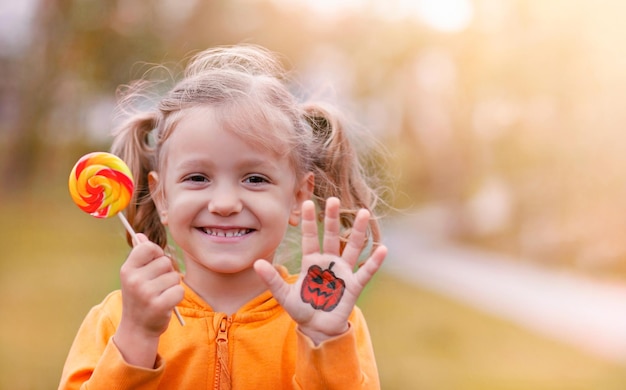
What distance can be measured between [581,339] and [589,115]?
275 centimetres

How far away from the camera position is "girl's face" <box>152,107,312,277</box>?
212cm

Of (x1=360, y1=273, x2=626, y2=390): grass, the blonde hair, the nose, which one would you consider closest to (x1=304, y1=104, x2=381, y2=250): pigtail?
the blonde hair

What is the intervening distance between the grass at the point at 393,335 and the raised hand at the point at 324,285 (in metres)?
2.59

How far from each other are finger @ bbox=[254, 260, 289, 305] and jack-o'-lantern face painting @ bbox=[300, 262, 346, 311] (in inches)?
1.8

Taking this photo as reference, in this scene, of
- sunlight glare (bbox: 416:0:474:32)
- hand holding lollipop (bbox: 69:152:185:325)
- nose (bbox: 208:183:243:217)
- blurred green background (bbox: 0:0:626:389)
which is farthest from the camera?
sunlight glare (bbox: 416:0:474:32)

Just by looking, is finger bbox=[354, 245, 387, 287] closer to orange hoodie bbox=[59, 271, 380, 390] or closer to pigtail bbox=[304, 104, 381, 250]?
orange hoodie bbox=[59, 271, 380, 390]

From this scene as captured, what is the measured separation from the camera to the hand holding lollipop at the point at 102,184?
7.18 feet

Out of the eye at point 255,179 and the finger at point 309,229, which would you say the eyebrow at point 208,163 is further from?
the finger at point 309,229

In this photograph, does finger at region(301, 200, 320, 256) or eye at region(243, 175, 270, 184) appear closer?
finger at region(301, 200, 320, 256)

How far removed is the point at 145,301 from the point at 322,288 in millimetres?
407

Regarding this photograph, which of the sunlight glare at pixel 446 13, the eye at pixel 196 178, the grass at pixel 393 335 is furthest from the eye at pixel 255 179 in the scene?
the sunlight glare at pixel 446 13

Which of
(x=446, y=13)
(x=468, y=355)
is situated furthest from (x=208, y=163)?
(x=446, y=13)

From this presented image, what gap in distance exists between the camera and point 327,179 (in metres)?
2.49

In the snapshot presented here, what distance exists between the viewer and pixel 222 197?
209cm
